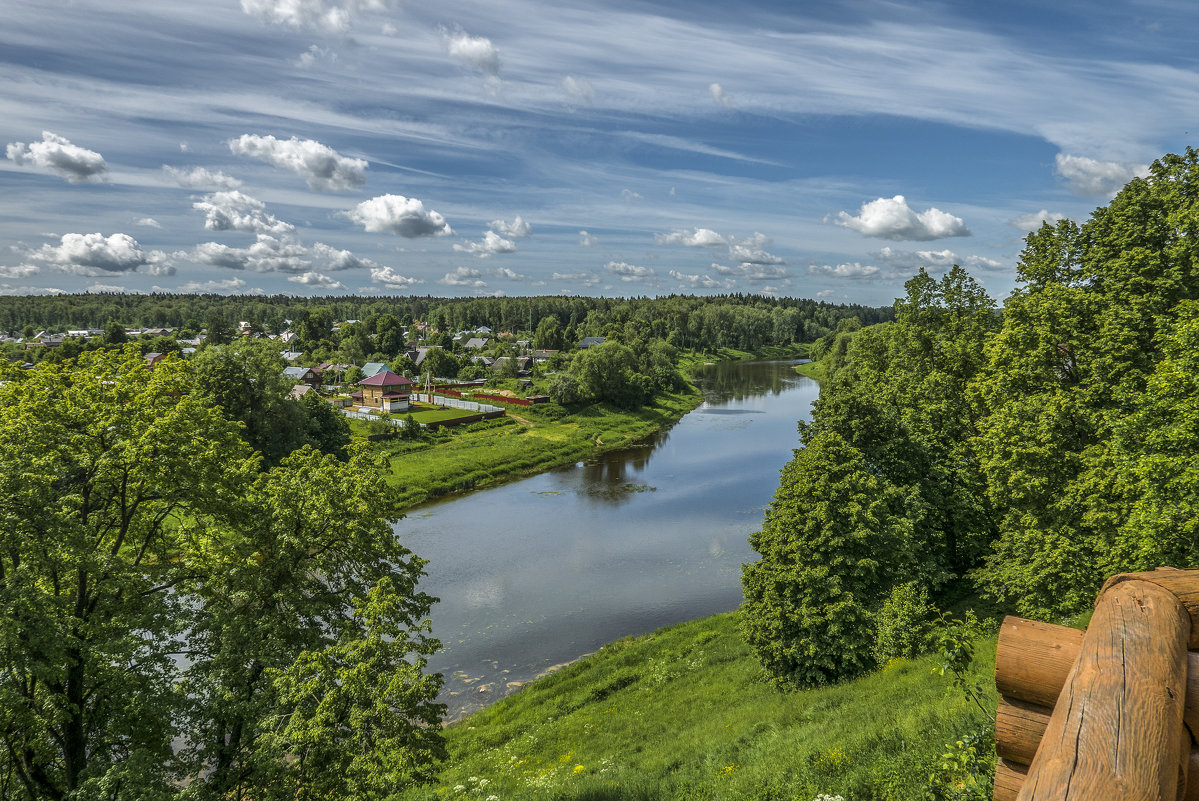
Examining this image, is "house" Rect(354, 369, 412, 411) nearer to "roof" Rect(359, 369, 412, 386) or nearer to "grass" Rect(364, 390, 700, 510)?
"roof" Rect(359, 369, 412, 386)

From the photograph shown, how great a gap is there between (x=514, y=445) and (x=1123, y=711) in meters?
54.3

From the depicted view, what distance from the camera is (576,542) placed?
3497 cm

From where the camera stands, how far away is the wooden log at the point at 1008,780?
263cm

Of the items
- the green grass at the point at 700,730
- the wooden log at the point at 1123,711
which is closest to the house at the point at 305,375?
the green grass at the point at 700,730

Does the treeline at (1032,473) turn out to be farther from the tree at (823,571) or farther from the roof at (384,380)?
the roof at (384,380)

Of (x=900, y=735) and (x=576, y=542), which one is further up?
(x=900, y=735)

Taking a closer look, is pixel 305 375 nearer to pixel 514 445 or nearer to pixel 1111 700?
pixel 514 445

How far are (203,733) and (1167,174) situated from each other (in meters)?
27.2

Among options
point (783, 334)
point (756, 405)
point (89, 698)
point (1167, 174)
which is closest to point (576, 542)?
point (89, 698)

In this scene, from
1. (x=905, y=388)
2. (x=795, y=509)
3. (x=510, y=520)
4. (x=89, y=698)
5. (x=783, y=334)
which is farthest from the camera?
(x=783, y=334)

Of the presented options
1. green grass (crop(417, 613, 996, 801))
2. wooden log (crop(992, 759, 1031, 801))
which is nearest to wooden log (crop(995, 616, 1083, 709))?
wooden log (crop(992, 759, 1031, 801))

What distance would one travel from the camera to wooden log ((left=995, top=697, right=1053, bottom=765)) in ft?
8.65

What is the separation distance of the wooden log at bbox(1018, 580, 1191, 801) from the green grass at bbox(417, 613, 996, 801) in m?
6.60

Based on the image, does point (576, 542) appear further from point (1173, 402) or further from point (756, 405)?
point (756, 405)
